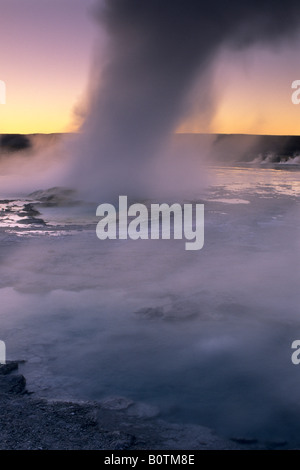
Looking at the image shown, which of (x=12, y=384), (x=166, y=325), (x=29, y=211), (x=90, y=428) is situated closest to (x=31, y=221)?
(x=29, y=211)

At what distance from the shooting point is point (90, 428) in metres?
2.71

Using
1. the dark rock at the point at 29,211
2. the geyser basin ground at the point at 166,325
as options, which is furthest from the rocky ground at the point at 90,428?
the dark rock at the point at 29,211

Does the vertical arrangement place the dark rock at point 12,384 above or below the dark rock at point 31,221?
below

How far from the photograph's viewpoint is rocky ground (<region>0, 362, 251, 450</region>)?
2535mm

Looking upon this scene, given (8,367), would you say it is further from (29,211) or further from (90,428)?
(29,211)

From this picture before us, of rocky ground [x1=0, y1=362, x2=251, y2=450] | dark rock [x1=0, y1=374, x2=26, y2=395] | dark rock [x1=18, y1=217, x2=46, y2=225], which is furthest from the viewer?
dark rock [x1=18, y1=217, x2=46, y2=225]

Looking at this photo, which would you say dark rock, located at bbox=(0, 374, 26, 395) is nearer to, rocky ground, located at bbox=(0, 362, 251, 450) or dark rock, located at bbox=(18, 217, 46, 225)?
rocky ground, located at bbox=(0, 362, 251, 450)

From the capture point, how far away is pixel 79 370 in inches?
137

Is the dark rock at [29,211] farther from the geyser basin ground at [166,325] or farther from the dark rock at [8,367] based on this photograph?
the dark rock at [8,367]

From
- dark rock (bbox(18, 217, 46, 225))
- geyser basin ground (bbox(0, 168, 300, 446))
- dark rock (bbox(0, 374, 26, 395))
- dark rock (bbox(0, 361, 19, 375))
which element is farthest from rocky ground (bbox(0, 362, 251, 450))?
dark rock (bbox(18, 217, 46, 225))

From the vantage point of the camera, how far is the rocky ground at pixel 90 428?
254 cm

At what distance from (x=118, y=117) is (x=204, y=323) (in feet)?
53.6

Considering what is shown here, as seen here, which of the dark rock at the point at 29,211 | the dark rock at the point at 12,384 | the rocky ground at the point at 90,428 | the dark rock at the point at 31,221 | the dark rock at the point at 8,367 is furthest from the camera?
the dark rock at the point at 29,211
